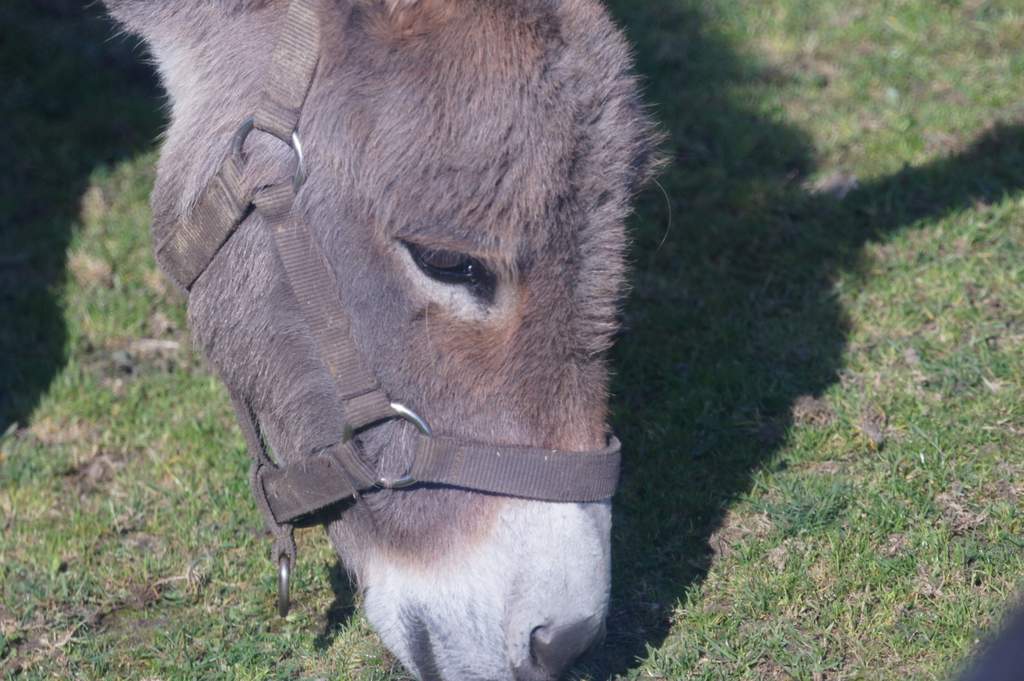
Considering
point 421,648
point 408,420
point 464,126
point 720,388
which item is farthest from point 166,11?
point 720,388

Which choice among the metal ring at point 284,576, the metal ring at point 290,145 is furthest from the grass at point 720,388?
the metal ring at point 290,145

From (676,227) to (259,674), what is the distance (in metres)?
2.79

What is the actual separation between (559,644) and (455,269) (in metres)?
0.85

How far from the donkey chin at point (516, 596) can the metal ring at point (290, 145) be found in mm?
862

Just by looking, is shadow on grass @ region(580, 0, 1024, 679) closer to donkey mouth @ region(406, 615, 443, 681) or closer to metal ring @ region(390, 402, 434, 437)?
donkey mouth @ region(406, 615, 443, 681)

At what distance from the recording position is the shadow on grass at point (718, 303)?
347 centimetres

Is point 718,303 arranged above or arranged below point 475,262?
below

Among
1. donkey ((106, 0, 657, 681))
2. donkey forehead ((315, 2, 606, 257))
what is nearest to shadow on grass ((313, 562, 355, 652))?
donkey ((106, 0, 657, 681))

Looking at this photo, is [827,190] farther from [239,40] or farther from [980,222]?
[239,40]

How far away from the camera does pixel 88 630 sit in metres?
3.34

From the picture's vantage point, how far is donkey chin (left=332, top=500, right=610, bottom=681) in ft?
7.93

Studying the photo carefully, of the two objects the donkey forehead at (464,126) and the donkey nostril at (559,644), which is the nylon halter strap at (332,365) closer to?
the donkey forehead at (464,126)

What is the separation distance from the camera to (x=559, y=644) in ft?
7.97

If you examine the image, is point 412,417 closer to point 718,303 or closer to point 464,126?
point 464,126
